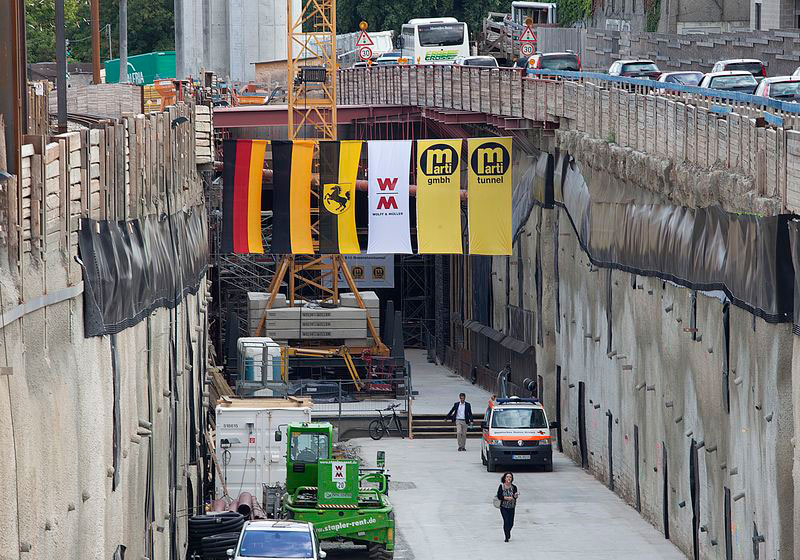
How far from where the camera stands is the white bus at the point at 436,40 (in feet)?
291

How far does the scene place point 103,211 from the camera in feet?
85.9

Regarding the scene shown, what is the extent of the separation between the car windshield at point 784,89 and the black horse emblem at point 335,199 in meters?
18.9

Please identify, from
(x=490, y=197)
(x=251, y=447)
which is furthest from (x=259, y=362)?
(x=251, y=447)

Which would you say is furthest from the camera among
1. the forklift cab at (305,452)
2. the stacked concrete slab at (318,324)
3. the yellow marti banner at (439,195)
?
Answer: the stacked concrete slab at (318,324)

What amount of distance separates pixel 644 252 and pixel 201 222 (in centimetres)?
1468

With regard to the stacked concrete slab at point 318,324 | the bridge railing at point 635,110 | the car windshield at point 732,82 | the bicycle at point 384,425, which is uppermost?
the car windshield at point 732,82

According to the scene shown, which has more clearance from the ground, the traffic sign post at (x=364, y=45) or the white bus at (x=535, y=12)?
the white bus at (x=535, y=12)

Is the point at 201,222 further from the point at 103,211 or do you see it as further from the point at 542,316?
the point at 103,211

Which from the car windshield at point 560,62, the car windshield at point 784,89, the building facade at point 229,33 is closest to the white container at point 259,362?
the car windshield at point 560,62

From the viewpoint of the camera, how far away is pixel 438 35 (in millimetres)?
89000

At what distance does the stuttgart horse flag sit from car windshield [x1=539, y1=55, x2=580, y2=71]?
9575 millimetres

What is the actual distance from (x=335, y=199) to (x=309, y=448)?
1991cm

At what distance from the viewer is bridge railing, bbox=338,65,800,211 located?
2956 cm

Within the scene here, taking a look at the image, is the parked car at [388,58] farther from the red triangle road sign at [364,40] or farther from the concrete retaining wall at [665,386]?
the concrete retaining wall at [665,386]
